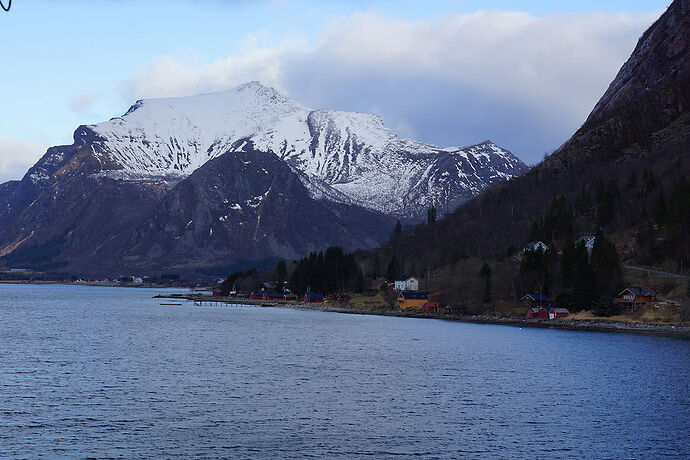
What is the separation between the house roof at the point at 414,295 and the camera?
7279 inches

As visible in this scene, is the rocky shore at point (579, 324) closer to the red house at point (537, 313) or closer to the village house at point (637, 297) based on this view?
the red house at point (537, 313)

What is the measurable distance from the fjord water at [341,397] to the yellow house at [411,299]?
72040 millimetres

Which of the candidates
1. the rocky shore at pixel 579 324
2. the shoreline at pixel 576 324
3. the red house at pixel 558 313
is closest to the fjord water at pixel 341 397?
the shoreline at pixel 576 324

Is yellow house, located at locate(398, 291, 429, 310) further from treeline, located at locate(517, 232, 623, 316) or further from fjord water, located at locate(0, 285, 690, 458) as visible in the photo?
fjord water, located at locate(0, 285, 690, 458)

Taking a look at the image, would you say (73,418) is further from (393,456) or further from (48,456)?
(393,456)

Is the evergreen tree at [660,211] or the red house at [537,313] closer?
the red house at [537,313]

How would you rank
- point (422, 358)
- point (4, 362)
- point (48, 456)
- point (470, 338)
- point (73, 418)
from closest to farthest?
point (48, 456), point (73, 418), point (4, 362), point (422, 358), point (470, 338)

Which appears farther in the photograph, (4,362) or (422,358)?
(422,358)

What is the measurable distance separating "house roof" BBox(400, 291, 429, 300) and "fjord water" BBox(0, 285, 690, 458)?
240 feet

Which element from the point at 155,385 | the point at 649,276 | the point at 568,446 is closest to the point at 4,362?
the point at 155,385

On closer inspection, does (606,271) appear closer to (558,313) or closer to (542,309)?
(558,313)

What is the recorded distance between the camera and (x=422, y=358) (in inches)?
3450

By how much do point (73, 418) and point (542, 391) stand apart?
121 feet

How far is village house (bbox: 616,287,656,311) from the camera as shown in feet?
444
